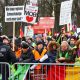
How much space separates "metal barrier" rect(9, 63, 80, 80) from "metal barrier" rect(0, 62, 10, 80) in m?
0.20

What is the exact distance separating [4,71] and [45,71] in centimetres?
104


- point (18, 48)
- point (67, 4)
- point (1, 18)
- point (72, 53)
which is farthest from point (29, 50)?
point (1, 18)

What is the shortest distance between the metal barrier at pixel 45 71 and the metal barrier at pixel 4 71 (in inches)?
7.7

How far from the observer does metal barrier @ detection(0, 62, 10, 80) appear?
10.8 m

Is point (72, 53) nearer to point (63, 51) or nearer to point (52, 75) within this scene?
point (63, 51)

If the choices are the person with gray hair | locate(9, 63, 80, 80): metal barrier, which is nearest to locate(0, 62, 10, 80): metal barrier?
locate(9, 63, 80, 80): metal barrier

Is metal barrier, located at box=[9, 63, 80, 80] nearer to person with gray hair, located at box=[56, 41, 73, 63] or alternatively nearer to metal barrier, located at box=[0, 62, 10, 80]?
metal barrier, located at box=[0, 62, 10, 80]

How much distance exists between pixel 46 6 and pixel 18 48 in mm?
39592

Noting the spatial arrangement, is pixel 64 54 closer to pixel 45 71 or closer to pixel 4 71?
pixel 45 71

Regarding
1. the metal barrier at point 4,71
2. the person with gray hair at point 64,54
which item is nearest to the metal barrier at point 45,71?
the metal barrier at point 4,71

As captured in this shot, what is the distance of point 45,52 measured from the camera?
1258 cm

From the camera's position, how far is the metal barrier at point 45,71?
35.0 feet

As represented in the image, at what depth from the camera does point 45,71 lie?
11.1 m

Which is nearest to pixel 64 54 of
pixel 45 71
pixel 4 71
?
pixel 45 71
